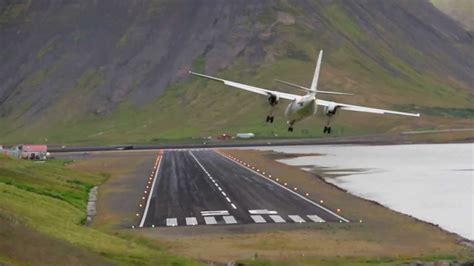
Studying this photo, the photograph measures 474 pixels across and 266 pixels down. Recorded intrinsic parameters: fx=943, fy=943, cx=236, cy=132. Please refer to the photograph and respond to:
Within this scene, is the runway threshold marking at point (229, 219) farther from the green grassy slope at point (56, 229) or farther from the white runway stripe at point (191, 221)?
the green grassy slope at point (56, 229)

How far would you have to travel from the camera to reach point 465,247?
62219mm

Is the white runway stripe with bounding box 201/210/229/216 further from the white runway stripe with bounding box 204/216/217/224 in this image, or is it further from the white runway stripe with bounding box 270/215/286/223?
the white runway stripe with bounding box 270/215/286/223

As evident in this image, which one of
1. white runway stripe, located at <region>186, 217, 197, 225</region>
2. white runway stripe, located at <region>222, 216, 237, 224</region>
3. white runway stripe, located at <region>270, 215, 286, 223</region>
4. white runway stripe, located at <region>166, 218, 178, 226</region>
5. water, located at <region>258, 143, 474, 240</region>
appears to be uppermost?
water, located at <region>258, 143, 474, 240</region>

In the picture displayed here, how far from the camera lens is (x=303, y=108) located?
8300 centimetres

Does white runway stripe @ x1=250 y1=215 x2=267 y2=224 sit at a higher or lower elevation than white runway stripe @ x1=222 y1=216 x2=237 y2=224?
higher

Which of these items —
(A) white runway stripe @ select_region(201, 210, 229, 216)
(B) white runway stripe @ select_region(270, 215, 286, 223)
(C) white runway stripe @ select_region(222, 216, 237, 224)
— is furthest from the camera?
(A) white runway stripe @ select_region(201, 210, 229, 216)

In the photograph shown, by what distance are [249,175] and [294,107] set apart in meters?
43.0

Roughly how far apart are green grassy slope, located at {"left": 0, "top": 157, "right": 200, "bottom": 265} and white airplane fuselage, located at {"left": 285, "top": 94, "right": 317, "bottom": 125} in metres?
20.8

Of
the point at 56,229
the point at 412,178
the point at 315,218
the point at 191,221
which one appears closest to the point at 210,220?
the point at 191,221

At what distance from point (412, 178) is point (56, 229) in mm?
77623

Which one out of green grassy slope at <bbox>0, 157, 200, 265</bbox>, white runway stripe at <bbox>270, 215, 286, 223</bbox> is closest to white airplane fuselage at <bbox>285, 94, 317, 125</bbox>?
white runway stripe at <bbox>270, 215, 286, 223</bbox>

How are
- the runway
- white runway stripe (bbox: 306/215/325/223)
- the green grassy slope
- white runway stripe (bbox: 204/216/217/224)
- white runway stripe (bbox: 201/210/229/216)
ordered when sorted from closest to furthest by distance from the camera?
1. the green grassy slope
2. white runway stripe (bbox: 306/215/325/223)
3. white runway stripe (bbox: 204/216/217/224)
4. the runway
5. white runway stripe (bbox: 201/210/229/216)

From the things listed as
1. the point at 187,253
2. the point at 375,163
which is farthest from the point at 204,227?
the point at 375,163

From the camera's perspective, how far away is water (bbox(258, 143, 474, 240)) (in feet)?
286
